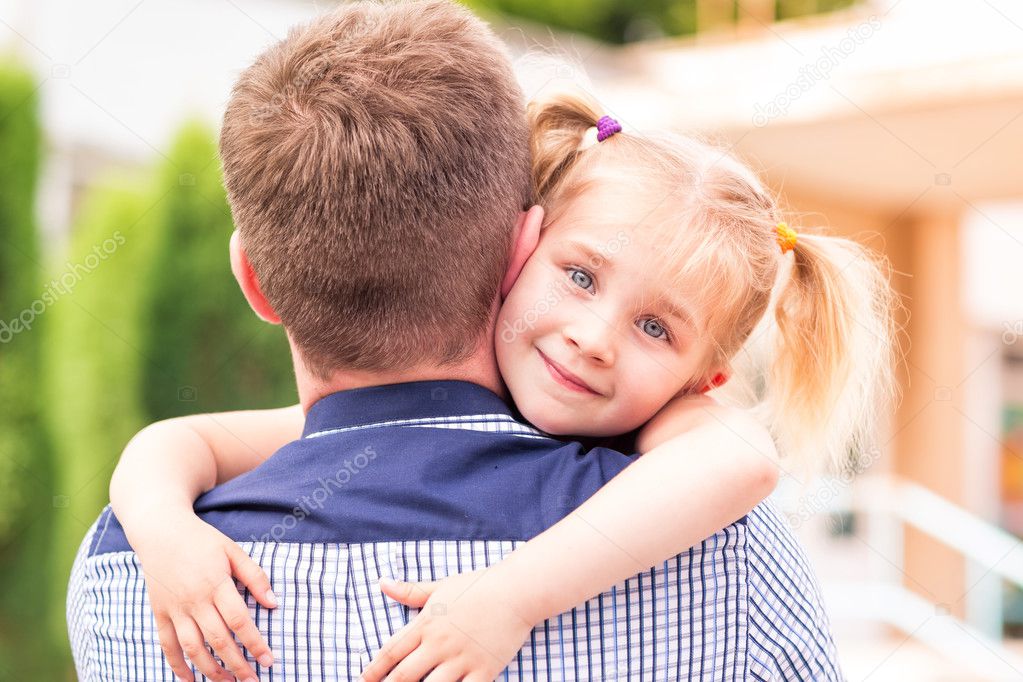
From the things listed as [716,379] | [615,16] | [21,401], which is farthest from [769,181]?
[615,16]

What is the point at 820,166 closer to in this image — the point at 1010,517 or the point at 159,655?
the point at 1010,517

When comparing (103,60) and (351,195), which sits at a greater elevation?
(351,195)

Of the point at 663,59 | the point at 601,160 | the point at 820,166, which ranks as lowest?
the point at 820,166

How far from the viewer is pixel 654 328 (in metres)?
1.47

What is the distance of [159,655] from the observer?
3.79 feet

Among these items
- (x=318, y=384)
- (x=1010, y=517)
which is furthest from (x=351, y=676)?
(x=1010, y=517)

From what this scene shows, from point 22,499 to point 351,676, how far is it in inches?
170

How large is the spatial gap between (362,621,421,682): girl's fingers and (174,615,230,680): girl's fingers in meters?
0.17

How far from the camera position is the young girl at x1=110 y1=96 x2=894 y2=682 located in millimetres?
1064

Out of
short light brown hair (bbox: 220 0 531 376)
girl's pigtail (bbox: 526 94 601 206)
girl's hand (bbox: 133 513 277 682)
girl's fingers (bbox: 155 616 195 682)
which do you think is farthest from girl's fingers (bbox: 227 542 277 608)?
girl's pigtail (bbox: 526 94 601 206)

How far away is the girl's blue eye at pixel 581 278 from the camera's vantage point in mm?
1439

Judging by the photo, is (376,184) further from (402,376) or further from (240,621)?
(240,621)

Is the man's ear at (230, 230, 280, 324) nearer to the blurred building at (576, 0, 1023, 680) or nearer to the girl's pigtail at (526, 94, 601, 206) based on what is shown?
the girl's pigtail at (526, 94, 601, 206)

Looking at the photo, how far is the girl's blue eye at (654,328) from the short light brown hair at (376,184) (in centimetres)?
32
